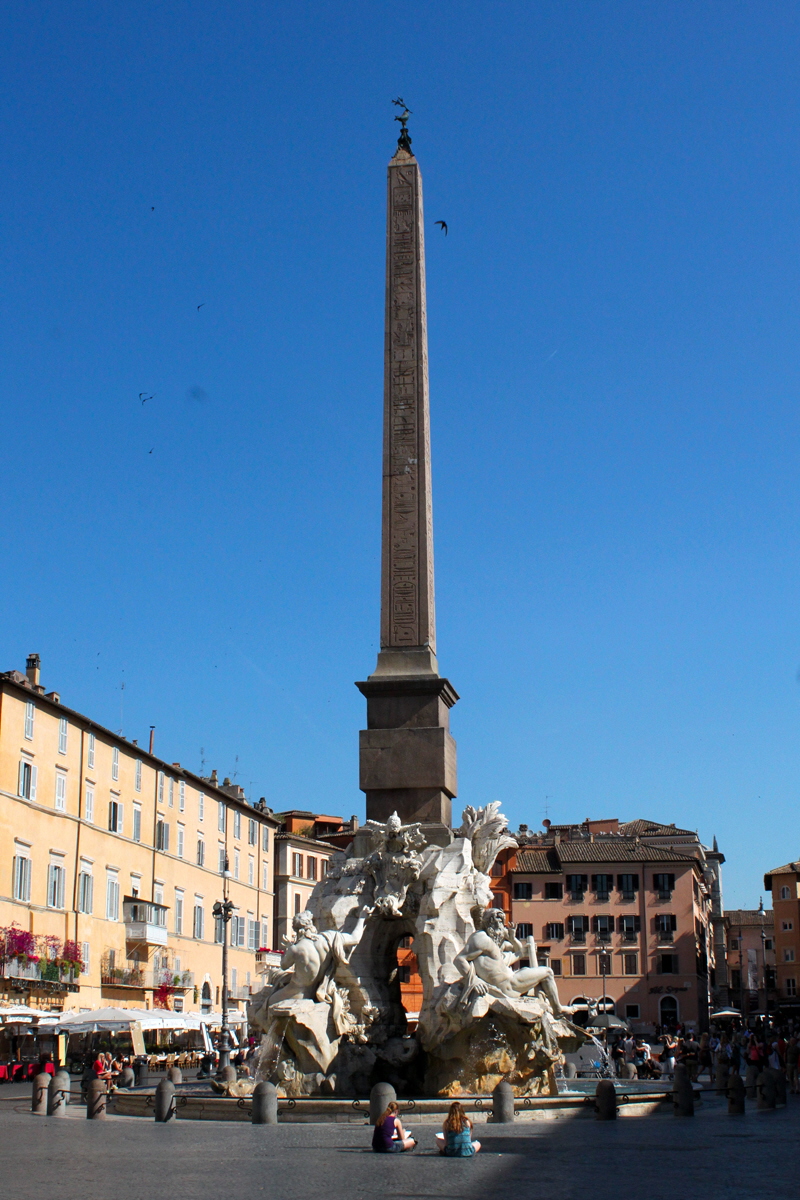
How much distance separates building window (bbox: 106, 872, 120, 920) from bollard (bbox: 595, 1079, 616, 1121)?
23.0m

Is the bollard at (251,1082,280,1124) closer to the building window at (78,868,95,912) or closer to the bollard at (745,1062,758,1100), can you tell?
the bollard at (745,1062,758,1100)

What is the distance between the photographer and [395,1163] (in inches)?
374

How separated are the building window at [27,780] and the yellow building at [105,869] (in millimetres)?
42

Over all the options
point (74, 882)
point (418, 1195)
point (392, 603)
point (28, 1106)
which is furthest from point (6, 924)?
point (418, 1195)

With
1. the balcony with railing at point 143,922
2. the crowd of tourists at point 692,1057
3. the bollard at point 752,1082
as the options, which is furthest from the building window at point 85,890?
the bollard at point 752,1082

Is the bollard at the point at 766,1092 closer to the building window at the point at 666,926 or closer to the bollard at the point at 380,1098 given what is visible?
the bollard at the point at 380,1098

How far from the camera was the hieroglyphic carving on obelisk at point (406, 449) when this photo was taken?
49.4 feet

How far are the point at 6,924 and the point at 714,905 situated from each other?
2056 inches

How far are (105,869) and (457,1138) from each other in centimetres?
2532

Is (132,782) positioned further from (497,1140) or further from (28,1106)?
(497,1140)

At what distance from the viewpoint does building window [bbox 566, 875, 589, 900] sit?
49219mm

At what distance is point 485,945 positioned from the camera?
13102 millimetres

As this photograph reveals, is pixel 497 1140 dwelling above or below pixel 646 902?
below

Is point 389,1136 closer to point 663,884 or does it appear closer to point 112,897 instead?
point 112,897
